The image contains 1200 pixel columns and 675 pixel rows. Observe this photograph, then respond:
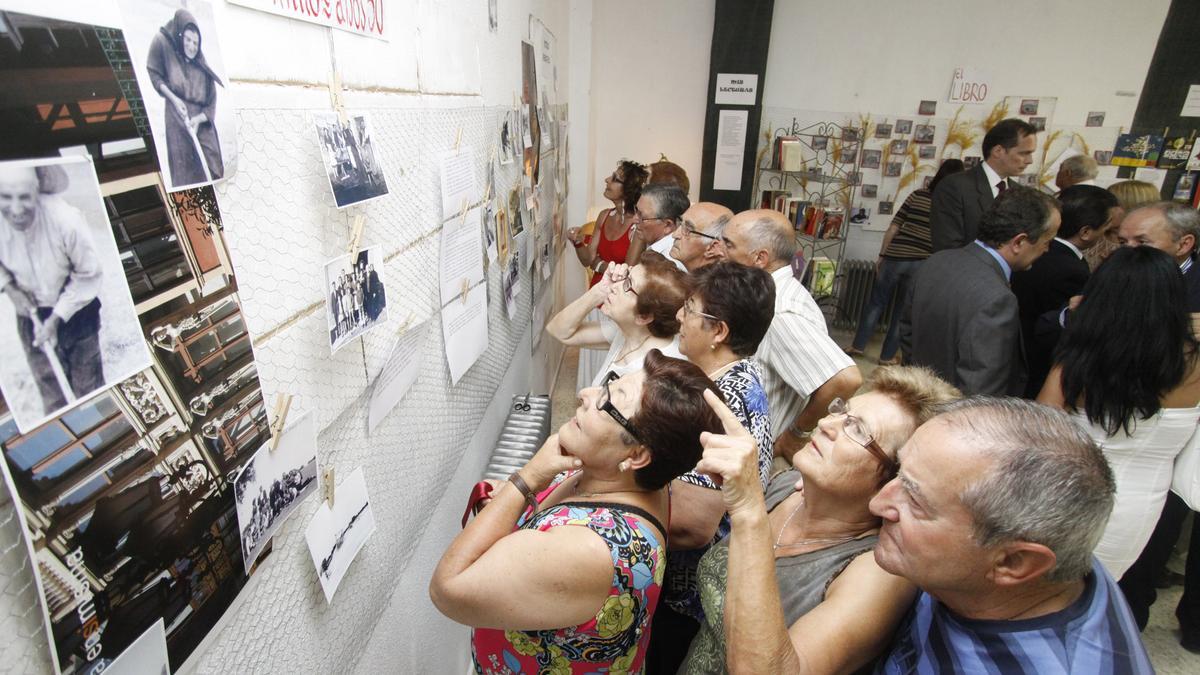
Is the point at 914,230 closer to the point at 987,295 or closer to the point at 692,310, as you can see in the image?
the point at 987,295

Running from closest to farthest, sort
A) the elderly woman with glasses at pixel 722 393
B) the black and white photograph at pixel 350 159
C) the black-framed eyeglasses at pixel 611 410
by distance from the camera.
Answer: the black and white photograph at pixel 350 159, the black-framed eyeglasses at pixel 611 410, the elderly woman with glasses at pixel 722 393

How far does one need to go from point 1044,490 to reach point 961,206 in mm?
3649

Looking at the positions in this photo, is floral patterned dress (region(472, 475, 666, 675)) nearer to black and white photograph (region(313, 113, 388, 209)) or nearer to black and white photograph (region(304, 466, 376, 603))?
black and white photograph (region(304, 466, 376, 603))

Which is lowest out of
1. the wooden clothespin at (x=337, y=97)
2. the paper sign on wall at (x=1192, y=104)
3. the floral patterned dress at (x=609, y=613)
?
the floral patterned dress at (x=609, y=613)

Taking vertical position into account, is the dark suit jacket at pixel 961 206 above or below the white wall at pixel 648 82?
below

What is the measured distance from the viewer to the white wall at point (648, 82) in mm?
5680

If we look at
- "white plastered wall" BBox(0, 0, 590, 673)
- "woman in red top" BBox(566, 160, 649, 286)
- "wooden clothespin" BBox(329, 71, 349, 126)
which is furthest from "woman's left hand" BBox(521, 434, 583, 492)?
"woman in red top" BBox(566, 160, 649, 286)

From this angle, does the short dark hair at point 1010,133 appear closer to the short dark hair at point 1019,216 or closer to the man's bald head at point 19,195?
the short dark hair at point 1019,216

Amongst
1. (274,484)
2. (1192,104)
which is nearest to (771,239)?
(274,484)

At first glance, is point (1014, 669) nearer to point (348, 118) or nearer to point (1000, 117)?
Result: point (348, 118)

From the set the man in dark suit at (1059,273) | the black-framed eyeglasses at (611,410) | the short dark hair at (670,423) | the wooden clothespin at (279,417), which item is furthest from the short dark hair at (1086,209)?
the wooden clothespin at (279,417)

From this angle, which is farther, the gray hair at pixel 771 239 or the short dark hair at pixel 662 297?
the gray hair at pixel 771 239

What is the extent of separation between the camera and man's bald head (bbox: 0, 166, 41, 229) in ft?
1.45

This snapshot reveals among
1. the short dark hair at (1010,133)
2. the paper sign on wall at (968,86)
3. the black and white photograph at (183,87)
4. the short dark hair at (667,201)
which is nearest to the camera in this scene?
the black and white photograph at (183,87)
